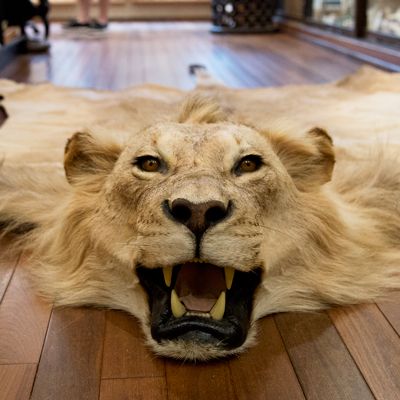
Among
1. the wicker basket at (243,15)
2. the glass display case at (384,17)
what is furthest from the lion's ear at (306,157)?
the wicker basket at (243,15)

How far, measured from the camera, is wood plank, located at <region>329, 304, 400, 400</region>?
147cm

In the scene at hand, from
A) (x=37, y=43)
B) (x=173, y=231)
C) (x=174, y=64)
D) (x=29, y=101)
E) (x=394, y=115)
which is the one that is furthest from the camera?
(x=37, y=43)

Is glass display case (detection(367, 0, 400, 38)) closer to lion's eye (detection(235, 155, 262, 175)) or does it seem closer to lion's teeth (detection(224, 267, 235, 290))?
lion's eye (detection(235, 155, 262, 175))

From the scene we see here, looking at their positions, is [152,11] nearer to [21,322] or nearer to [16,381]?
[21,322]

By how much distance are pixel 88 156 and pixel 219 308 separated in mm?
651

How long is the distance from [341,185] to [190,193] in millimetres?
832

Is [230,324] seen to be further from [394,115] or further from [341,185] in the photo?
[394,115]

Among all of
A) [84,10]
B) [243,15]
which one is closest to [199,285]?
[243,15]

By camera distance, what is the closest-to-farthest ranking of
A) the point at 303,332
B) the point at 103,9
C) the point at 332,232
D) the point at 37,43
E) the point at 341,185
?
the point at 303,332 → the point at 332,232 → the point at 341,185 → the point at 37,43 → the point at 103,9

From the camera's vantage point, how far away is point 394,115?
3533 millimetres

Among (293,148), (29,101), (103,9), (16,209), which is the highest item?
(293,148)

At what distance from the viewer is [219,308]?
1534 millimetres

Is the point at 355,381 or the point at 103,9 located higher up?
the point at 355,381

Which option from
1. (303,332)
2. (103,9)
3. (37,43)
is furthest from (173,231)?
(103,9)
